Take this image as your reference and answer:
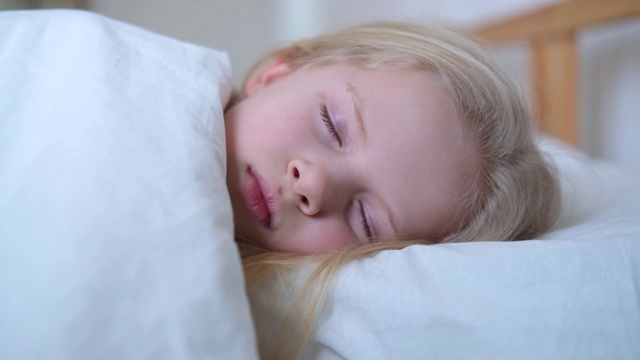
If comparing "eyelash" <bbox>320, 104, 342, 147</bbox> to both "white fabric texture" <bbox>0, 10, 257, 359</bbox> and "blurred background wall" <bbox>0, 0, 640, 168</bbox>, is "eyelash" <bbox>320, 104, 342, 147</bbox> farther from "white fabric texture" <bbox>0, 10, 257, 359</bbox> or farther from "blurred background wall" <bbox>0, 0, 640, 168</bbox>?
"blurred background wall" <bbox>0, 0, 640, 168</bbox>

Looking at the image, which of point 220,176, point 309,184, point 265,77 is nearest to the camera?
point 220,176

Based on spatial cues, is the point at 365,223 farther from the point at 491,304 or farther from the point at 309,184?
the point at 491,304

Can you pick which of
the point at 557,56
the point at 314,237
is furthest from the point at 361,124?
the point at 557,56

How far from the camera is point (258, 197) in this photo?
0.63 m

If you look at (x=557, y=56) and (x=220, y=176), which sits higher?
(x=220, y=176)

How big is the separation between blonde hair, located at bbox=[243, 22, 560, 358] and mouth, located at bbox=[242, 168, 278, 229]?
5 cm

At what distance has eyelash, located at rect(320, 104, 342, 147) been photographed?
642 millimetres

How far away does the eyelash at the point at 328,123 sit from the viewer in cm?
64

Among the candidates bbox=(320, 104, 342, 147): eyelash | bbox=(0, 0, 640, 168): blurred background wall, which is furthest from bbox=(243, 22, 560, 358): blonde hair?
bbox=(0, 0, 640, 168): blurred background wall

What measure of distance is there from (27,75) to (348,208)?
381mm

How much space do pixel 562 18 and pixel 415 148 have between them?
3.16ft

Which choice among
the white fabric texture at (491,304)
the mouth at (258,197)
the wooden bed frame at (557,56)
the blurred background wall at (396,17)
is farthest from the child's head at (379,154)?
the wooden bed frame at (557,56)

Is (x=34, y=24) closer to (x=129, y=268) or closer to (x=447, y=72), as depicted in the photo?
(x=129, y=268)

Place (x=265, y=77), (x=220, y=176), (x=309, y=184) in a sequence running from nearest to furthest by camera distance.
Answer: (x=220, y=176)
(x=309, y=184)
(x=265, y=77)
